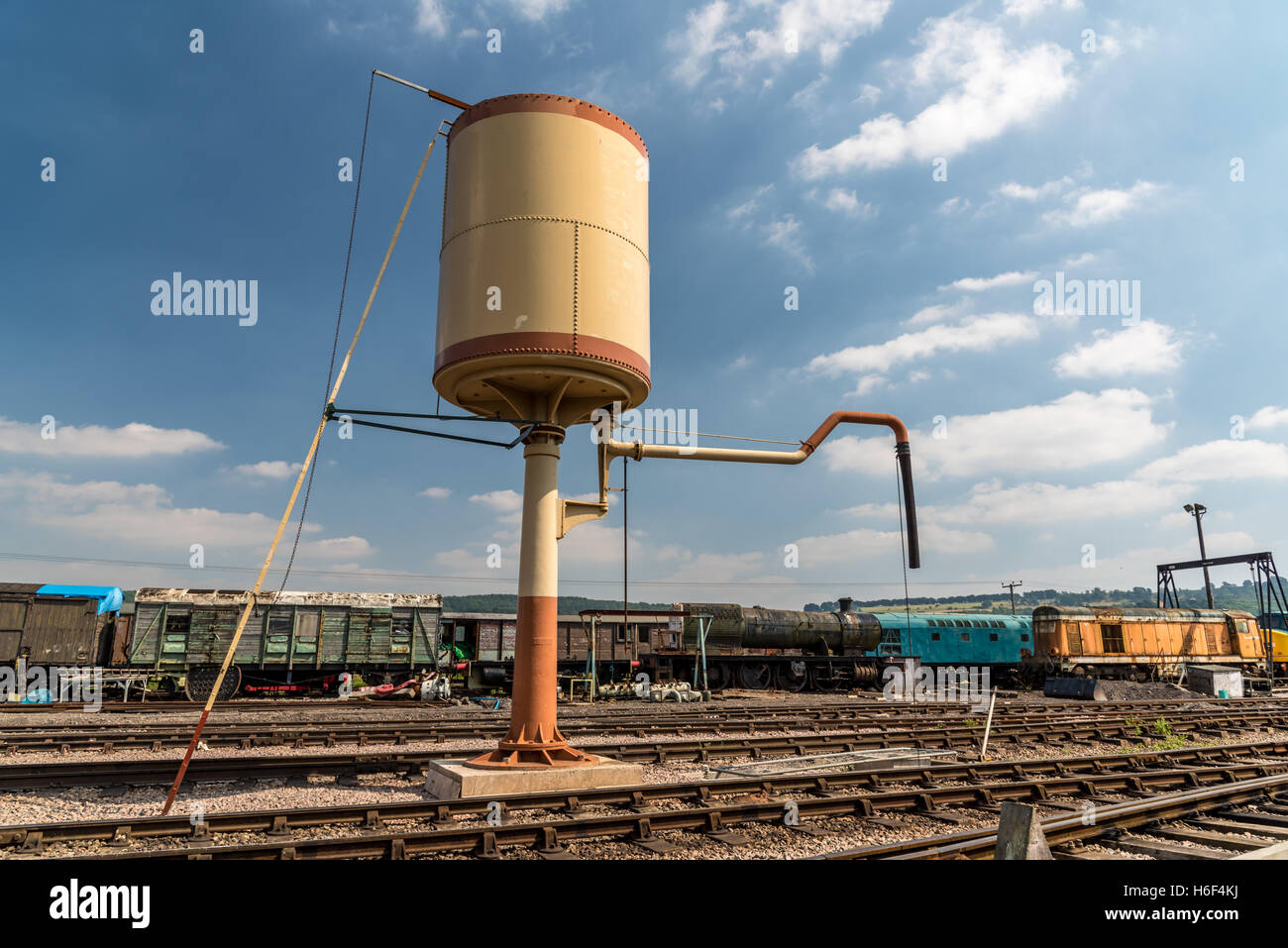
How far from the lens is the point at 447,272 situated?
11.6 metres

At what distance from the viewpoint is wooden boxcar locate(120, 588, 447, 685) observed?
26188 mm

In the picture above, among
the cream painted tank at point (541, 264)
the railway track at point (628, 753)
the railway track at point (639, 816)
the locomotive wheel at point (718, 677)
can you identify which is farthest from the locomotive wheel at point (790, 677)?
the cream painted tank at point (541, 264)

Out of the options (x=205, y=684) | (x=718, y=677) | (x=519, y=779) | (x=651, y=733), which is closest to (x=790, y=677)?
(x=718, y=677)

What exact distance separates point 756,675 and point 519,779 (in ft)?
91.4

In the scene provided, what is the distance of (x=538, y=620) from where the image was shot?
36.5 feet

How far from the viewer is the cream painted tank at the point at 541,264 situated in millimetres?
10844

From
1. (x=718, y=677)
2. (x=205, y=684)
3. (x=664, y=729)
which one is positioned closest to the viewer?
(x=664, y=729)

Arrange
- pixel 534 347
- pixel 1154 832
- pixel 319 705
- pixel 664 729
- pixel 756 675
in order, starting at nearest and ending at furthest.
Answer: pixel 1154 832 < pixel 534 347 < pixel 664 729 < pixel 319 705 < pixel 756 675

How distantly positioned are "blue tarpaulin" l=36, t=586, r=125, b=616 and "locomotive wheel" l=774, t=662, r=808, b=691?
28.5m

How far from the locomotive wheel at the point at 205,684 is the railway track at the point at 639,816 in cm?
2074

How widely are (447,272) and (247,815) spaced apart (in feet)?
25.7

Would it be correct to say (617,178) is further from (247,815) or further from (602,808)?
(247,815)

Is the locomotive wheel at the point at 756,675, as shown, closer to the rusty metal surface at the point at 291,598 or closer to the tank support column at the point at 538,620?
the rusty metal surface at the point at 291,598

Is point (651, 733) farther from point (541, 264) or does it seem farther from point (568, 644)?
point (568, 644)
